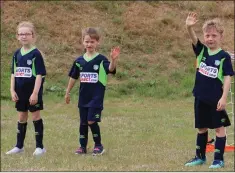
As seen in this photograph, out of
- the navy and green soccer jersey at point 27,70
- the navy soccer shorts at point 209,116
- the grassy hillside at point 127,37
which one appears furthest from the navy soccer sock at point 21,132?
the grassy hillside at point 127,37

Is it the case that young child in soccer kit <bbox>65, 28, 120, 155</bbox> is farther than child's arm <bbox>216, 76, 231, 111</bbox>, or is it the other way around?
young child in soccer kit <bbox>65, 28, 120, 155</bbox>

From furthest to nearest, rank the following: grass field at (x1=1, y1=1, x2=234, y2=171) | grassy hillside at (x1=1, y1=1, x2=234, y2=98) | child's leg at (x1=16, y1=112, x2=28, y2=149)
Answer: grassy hillside at (x1=1, y1=1, x2=234, y2=98) → child's leg at (x1=16, y1=112, x2=28, y2=149) → grass field at (x1=1, y1=1, x2=234, y2=171)

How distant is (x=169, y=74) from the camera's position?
64.6ft

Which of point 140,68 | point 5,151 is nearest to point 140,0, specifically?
point 140,68

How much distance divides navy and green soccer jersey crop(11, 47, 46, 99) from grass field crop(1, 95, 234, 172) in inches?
33.7

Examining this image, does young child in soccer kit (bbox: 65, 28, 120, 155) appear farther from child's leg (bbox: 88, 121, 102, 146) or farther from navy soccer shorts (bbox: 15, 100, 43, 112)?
navy soccer shorts (bbox: 15, 100, 43, 112)

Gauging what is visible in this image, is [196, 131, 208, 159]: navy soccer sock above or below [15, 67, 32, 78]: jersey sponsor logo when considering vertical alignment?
below

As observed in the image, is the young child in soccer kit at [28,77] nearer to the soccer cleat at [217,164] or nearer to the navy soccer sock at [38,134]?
the navy soccer sock at [38,134]

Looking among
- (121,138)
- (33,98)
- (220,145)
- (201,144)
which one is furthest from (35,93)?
(121,138)

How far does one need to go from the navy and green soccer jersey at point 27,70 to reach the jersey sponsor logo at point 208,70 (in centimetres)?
214

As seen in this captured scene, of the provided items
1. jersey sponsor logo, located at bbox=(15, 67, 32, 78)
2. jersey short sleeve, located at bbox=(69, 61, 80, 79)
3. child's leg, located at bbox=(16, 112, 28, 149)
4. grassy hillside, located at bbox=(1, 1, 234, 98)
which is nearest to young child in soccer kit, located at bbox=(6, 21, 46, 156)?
jersey sponsor logo, located at bbox=(15, 67, 32, 78)

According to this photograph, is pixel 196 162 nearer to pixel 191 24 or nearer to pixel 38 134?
pixel 191 24

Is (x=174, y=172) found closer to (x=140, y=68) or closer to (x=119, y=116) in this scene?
(x=119, y=116)

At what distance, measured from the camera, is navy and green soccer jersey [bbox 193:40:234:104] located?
6141 mm
